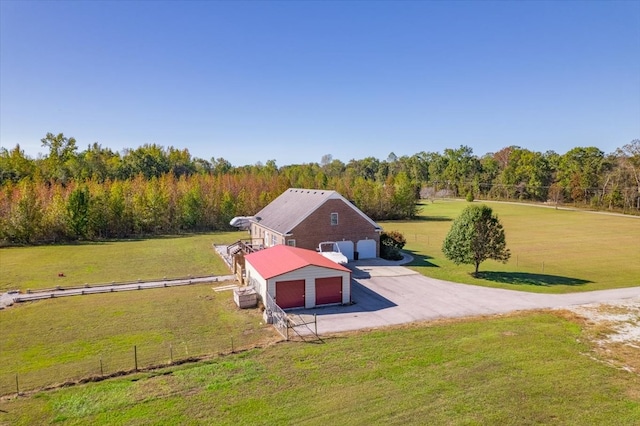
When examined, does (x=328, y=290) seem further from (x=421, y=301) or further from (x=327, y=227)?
(x=327, y=227)

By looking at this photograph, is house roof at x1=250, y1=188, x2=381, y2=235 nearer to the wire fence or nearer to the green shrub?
the green shrub

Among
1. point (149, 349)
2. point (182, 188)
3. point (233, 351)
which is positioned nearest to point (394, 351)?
point (233, 351)

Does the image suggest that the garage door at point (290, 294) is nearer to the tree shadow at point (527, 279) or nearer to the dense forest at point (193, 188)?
the tree shadow at point (527, 279)

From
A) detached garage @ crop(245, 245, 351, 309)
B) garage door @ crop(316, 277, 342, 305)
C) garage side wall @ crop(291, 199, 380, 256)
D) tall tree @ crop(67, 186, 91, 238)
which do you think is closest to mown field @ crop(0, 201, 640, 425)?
detached garage @ crop(245, 245, 351, 309)

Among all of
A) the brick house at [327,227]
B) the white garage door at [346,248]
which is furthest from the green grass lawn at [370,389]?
the white garage door at [346,248]

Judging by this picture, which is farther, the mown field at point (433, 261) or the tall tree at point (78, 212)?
the tall tree at point (78, 212)

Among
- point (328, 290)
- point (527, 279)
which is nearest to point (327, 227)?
point (328, 290)
